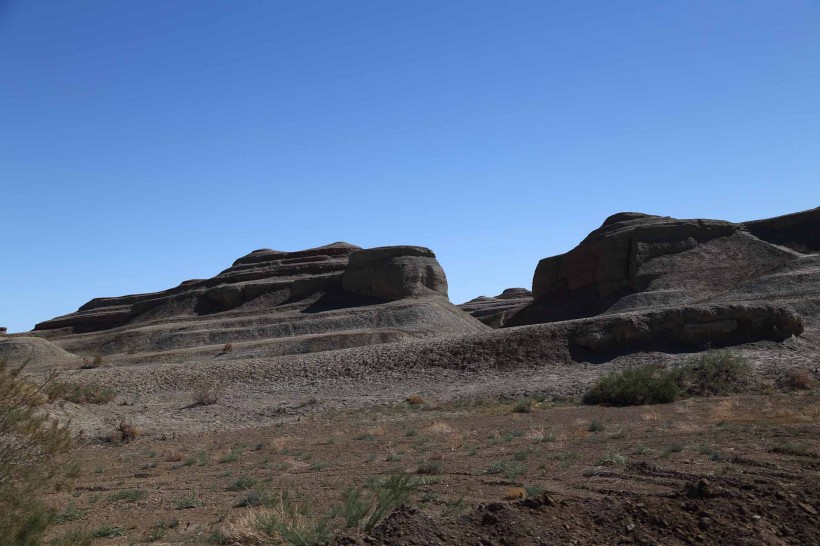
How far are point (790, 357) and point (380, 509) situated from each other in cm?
2269

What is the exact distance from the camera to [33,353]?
45406 mm

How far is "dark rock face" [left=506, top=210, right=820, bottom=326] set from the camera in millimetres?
40281

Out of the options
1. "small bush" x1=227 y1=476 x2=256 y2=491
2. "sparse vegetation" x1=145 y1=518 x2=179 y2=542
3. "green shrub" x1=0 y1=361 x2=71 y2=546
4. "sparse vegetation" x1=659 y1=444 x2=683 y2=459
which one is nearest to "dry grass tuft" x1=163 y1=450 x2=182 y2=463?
"small bush" x1=227 y1=476 x2=256 y2=491

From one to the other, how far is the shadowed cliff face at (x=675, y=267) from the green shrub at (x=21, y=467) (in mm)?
33236

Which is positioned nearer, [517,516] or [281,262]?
[517,516]

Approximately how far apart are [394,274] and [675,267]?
19.2 metres

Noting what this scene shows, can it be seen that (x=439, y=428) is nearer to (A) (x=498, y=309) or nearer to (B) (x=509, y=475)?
(B) (x=509, y=475)

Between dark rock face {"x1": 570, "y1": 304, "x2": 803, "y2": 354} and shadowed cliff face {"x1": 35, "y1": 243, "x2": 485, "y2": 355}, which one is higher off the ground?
shadowed cliff face {"x1": 35, "y1": 243, "x2": 485, "y2": 355}

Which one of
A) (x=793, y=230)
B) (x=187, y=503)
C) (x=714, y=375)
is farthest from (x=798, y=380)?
(x=793, y=230)

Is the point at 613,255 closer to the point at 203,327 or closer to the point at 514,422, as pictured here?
the point at 203,327

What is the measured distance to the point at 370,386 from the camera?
29516 mm

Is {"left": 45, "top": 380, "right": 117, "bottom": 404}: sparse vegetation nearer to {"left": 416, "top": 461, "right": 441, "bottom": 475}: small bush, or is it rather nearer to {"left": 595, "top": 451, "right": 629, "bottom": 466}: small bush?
{"left": 416, "top": 461, "right": 441, "bottom": 475}: small bush

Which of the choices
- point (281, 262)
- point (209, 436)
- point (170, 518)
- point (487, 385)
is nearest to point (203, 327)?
point (281, 262)

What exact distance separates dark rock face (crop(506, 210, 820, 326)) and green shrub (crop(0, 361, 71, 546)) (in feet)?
109
